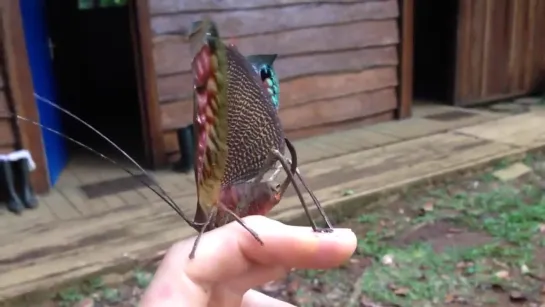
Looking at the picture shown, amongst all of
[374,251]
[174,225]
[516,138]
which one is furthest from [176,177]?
[516,138]

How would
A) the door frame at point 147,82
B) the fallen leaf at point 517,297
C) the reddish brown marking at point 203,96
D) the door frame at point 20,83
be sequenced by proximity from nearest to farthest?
1. the reddish brown marking at point 203,96
2. the fallen leaf at point 517,297
3. the door frame at point 20,83
4. the door frame at point 147,82

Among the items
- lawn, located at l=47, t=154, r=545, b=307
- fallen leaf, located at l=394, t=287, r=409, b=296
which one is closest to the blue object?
lawn, located at l=47, t=154, r=545, b=307

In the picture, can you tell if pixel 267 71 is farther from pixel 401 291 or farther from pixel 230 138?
pixel 401 291

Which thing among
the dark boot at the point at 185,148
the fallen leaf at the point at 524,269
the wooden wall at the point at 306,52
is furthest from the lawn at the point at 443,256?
the wooden wall at the point at 306,52

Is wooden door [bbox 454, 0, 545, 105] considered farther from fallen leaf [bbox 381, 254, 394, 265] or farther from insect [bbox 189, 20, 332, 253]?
insect [bbox 189, 20, 332, 253]

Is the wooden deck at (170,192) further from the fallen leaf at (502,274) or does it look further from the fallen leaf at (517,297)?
the fallen leaf at (517,297)

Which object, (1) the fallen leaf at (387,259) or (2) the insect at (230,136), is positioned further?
(1) the fallen leaf at (387,259)
